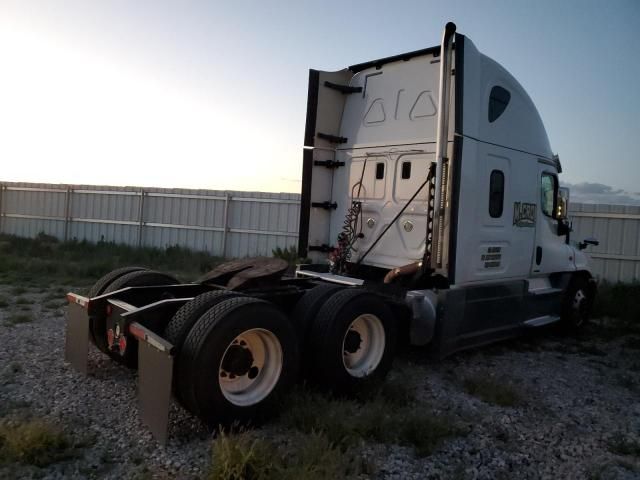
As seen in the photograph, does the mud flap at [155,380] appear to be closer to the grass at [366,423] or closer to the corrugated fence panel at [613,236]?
the grass at [366,423]

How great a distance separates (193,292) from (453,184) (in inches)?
114

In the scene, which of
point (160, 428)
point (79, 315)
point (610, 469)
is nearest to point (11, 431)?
point (160, 428)

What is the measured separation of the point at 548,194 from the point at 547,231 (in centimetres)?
51

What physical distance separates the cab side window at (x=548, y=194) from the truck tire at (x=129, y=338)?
4937mm

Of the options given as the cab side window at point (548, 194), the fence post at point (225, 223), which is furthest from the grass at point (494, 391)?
the fence post at point (225, 223)

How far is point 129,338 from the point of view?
438 centimetres

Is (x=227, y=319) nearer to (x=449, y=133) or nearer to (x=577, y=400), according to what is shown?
(x=449, y=133)

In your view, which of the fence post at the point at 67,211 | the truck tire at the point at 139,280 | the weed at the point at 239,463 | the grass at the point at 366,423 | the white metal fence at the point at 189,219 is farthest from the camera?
the fence post at the point at 67,211

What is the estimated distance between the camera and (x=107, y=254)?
15844mm

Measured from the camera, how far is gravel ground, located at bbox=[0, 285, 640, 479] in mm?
3635

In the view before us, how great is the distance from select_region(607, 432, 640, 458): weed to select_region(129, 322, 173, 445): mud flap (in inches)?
133

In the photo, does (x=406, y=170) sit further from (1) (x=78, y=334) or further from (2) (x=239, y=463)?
(2) (x=239, y=463)

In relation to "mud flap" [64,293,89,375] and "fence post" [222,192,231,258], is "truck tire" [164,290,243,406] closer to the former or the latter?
"mud flap" [64,293,89,375]

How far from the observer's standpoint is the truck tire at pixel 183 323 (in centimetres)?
384
